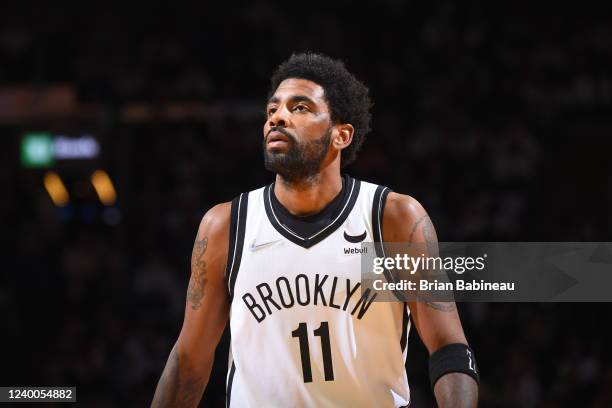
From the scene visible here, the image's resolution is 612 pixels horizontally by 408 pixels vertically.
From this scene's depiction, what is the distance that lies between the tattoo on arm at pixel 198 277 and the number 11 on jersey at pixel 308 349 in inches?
17.4

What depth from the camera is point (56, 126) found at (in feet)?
34.8

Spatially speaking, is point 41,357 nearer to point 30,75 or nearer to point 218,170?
point 218,170

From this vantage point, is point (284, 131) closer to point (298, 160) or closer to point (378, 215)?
point (298, 160)

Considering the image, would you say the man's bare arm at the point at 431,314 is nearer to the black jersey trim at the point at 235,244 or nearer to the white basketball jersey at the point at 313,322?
the white basketball jersey at the point at 313,322

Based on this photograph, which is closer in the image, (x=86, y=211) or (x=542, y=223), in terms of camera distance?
(x=542, y=223)

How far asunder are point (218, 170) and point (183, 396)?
6.11 m

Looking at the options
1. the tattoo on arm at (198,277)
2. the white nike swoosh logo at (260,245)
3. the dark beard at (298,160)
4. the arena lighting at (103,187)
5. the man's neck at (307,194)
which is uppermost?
the arena lighting at (103,187)

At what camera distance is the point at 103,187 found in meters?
11.5

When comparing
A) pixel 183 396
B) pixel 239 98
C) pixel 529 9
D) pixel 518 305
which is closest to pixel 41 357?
pixel 239 98

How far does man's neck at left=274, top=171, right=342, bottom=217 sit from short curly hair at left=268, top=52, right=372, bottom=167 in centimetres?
30

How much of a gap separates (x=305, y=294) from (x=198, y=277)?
0.46m

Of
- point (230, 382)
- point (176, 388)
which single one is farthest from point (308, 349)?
point (176, 388)

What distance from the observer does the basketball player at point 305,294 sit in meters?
3.62

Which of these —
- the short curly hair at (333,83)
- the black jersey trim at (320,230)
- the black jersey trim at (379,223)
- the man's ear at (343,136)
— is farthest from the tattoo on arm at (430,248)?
the short curly hair at (333,83)
